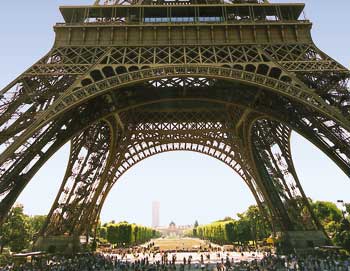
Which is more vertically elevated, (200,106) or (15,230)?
(200,106)

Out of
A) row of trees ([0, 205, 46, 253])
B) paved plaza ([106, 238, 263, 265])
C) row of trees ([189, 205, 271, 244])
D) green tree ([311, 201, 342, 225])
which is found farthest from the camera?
row of trees ([189, 205, 271, 244])

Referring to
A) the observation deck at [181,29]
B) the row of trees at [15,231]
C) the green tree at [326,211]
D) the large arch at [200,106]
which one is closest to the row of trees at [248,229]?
the green tree at [326,211]

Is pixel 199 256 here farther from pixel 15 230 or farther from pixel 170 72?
pixel 170 72

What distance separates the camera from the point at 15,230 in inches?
1457

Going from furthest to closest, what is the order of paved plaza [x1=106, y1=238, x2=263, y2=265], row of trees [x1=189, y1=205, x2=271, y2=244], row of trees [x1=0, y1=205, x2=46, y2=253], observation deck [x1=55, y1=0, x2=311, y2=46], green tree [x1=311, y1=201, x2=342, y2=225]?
row of trees [x1=189, y1=205, x2=271, y2=244] → green tree [x1=311, y1=201, x2=342, y2=225] → row of trees [x1=0, y1=205, x2=46, y2=253] → paved plaza [x1=106, y1=238, x2=263, y2=265] → observation deck [x1=55, y1=0, x2=311, y2=46]

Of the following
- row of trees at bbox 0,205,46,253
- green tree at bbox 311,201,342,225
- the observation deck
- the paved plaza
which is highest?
the observation deck

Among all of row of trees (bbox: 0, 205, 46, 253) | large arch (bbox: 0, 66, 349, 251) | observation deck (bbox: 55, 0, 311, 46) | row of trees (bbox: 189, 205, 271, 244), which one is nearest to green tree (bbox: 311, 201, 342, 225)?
row of trees (bbox: 189, 205, 271, 244)

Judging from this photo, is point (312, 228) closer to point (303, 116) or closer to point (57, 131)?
point (303, 116)

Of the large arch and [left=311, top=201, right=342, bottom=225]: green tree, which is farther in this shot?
[left=311, top=201, right=342, bottom=225]: green tree

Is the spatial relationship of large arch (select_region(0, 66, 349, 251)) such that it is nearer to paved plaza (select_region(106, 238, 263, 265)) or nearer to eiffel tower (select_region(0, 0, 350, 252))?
eiffel tower (select_region(0, 0, 350, 252))

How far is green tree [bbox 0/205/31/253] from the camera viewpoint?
119ft

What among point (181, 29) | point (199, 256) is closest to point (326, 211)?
point (199, 256)

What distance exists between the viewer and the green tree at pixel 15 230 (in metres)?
36.4

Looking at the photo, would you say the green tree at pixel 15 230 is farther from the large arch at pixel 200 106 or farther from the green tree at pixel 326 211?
the green tree at pixel 326 211
